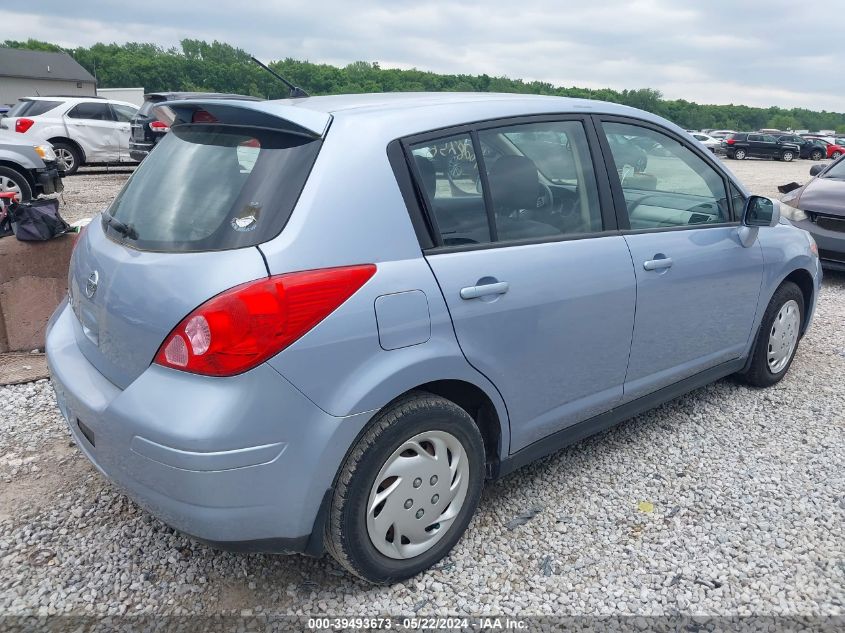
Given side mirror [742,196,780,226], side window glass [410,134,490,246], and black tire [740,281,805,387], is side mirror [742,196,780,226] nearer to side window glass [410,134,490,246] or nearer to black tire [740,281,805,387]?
black tire [740,281,805,387]

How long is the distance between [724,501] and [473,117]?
2054 millimetres

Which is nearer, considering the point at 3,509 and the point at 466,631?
the point at 466,631

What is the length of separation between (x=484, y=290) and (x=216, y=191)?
0.98 m

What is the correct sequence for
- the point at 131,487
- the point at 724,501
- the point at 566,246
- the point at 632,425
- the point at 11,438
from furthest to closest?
the point at 632,425
the point at 11,438
the point at 724,501
the point at 566,246
the point at 131,487

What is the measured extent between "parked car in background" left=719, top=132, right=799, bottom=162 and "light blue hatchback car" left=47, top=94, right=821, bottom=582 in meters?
37.9

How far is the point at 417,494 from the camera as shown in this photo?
238 centimetres

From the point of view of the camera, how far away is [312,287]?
2.00 m

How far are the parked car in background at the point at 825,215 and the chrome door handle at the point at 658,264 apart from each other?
485cm

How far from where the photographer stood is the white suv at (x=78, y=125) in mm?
14617

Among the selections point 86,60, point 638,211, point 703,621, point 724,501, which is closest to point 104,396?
point 703,621

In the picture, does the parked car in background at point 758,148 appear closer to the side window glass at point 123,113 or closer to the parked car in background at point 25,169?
the side window glass at point 123,113

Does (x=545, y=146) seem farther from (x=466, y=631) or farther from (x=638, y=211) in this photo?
(x=466, y=631)

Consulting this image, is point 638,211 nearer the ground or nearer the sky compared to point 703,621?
nearer the sky

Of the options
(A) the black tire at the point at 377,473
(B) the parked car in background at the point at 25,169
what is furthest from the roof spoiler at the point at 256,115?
(B) the parked car in background at the point at 25,169
